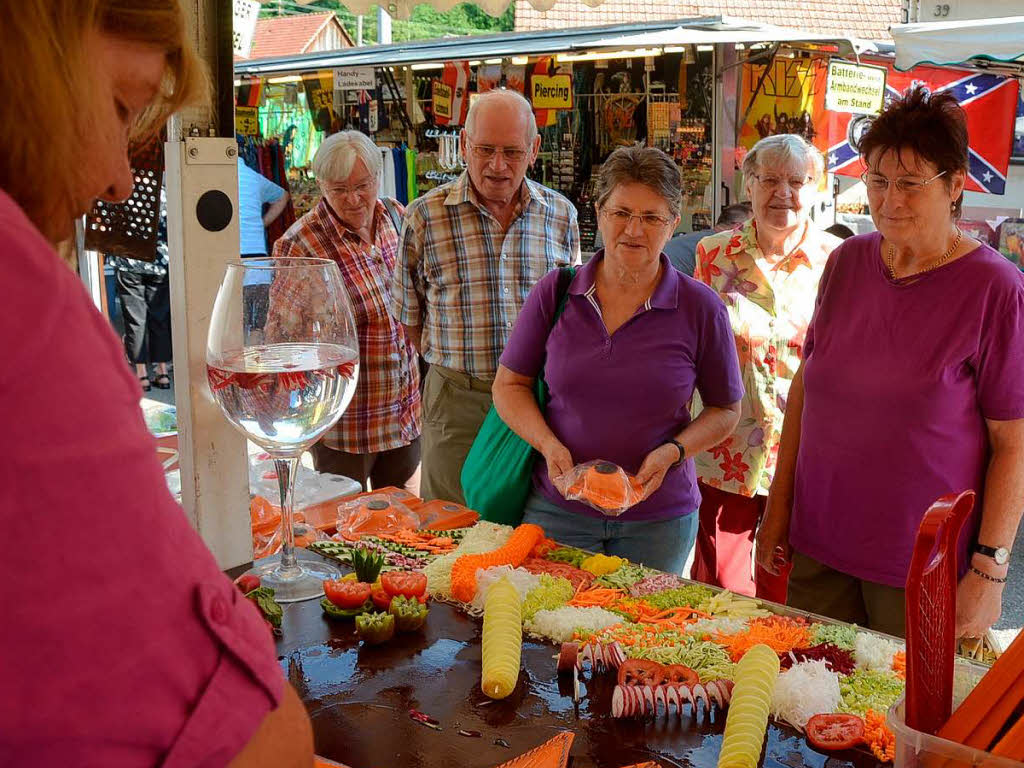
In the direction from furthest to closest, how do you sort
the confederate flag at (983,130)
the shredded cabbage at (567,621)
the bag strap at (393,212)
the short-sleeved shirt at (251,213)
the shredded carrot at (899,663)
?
the short-sleeved shirt at (251,213) < the confederate flag at (983,130) < the bag strap at (393,212) < the shredded cabbage at (567,621) < the shredded carrot at (899,663)

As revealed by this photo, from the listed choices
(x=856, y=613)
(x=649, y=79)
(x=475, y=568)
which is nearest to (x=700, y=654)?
(x=475, y=568)

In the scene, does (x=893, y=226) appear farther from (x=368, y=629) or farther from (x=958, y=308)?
(x=368, y=629)

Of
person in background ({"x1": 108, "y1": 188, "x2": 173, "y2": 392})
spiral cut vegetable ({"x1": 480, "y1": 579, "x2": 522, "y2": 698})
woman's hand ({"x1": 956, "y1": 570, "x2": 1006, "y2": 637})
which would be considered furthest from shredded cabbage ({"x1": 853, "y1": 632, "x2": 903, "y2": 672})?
person in background ({"x1": 108, "y1": 188, "x2": 173, "y2": 392})

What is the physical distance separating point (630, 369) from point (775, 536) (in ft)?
2.02

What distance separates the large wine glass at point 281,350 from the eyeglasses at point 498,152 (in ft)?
7.01

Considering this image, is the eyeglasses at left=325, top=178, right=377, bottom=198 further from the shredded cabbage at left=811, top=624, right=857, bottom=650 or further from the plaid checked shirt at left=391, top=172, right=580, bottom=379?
the shredded cabbage at left=811, top=624, right=857, bottom=650

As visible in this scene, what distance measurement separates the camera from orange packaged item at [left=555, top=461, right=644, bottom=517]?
7.14 feet

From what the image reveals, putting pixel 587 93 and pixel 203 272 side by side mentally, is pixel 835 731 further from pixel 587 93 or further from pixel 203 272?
pixel 587 93

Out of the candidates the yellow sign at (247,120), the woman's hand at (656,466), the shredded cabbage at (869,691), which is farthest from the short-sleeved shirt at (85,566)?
the yellow sign at (247,120)

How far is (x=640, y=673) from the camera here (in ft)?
4.30

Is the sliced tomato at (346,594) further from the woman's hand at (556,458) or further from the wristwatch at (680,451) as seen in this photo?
the wristwatch at (680,451)

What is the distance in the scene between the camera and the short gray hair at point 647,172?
253cm

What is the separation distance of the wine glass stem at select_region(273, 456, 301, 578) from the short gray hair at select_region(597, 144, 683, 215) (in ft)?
4.30

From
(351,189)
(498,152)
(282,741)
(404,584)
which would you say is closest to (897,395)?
(404,584)
